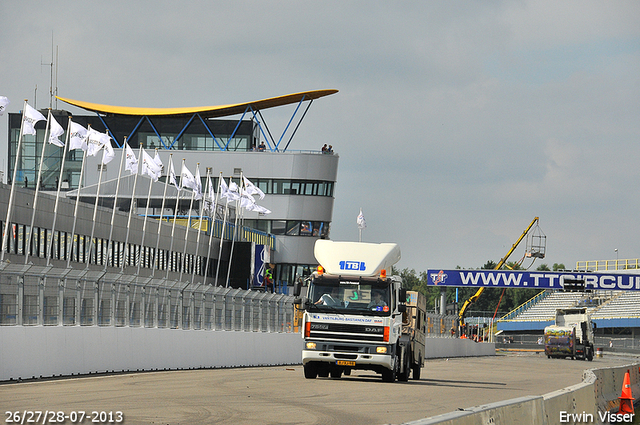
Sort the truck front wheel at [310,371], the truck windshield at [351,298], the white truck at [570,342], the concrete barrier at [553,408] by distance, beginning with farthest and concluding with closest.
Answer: the white truck at [570,342] < the truck front wheel at [310,371] < the truck windshield at [351,298] < the concrete barrier at [553,408]

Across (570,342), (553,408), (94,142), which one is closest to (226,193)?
(94,142)

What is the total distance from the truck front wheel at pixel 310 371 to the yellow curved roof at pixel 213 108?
2522 inches

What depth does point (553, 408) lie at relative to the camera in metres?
11.2

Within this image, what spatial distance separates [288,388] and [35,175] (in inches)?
3058

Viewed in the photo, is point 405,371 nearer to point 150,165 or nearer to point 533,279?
point 150,165

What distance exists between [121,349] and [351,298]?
231 inches

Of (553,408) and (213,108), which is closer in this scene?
(553,408)

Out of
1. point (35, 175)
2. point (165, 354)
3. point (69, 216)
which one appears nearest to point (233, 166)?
point (35, 175)

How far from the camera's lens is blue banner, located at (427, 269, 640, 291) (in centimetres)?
7769

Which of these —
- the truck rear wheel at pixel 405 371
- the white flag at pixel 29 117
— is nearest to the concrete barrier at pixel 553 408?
the truck rear wheel at pixel 405 371

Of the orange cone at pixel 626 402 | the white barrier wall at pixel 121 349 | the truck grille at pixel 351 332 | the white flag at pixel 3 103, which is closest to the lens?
the orange cone at pixel 626 402

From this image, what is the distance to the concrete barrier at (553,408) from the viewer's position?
835cm

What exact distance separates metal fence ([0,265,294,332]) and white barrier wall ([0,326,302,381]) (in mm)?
255

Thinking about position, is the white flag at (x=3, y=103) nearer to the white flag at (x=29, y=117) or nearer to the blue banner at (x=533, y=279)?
the white flag at (x=29, y=117)
